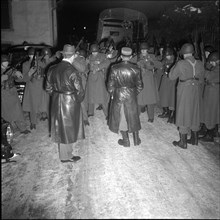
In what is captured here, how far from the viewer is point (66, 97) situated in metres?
4.24

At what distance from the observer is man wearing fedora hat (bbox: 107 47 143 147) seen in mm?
4828

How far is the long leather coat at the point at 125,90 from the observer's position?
484 cm

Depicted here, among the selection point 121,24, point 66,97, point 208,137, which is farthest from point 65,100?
point 121,24

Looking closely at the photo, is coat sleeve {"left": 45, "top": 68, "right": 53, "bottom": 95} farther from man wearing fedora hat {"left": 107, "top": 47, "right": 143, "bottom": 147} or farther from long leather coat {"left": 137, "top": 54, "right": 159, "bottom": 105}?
long leather coat {"left": 137, "top": 54, "right": 159, "bottom": 105}

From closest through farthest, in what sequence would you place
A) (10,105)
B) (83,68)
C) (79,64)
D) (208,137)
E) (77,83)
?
(77,83) → (10,105) → (208,137) → (79,64) → (83,68)

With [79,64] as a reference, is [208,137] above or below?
below

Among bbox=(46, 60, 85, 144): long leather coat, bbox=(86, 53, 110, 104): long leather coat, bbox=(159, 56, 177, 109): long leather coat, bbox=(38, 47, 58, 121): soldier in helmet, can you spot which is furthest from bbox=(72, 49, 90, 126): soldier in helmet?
bbox=(159, 56, 177, 109): long leather coat

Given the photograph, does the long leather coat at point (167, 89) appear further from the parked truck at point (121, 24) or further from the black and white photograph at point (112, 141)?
the parked truck at point (121, 24)

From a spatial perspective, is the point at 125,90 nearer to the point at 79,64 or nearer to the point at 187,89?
the point at 187,89

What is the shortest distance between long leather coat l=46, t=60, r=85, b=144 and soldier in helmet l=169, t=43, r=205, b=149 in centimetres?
220

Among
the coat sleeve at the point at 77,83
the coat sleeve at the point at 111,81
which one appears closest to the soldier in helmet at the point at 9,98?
the coat sleeve at the point at 77,83

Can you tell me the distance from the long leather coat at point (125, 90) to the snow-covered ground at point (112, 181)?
0.66 m

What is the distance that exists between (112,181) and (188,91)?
257cm

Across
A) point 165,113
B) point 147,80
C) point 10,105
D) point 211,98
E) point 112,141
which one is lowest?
point 112,141
